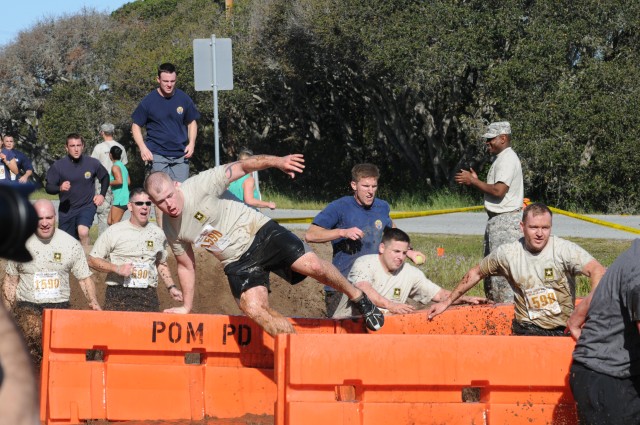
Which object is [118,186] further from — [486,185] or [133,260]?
[486,185]

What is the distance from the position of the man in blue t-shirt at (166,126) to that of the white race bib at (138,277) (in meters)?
2.07

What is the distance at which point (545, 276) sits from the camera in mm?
→ 7289

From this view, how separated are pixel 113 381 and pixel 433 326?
2546 mm

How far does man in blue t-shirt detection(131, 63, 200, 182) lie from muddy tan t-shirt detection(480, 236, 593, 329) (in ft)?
16.7

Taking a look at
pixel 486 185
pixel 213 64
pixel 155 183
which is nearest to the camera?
pixel 155 183

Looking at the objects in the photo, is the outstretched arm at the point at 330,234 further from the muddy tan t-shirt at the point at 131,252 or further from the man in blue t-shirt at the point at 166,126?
the man in blue t-shirt at the point at 166,126

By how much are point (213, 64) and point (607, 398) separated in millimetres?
9314

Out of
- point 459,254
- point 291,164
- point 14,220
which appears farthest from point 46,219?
point 14,220

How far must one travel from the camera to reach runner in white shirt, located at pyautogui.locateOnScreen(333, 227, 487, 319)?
861cm

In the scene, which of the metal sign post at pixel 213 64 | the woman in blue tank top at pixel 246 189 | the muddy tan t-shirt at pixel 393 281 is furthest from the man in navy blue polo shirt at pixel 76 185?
the muddy tan t-shirt at pixel 393 281

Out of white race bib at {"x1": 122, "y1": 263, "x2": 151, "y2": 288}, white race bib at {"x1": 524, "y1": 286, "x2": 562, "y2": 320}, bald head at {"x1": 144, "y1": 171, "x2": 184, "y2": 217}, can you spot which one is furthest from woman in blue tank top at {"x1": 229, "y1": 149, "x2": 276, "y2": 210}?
white race bib at {"x1": 524, "y1": 286, "x2": 562, "y2": 320}

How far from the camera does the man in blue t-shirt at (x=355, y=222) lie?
30.6ft

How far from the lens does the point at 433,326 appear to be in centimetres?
828

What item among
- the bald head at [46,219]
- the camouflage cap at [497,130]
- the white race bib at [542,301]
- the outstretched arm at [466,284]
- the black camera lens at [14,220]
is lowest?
the white race bib at [542,301]
